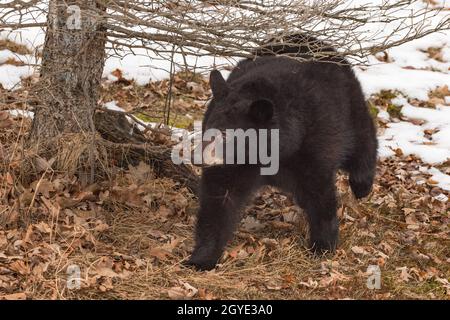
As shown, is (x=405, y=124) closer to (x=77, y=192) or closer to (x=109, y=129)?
(x=109, y=129)

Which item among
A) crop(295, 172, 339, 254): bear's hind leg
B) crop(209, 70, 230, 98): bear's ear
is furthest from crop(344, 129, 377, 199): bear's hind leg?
crop(209, 70, 230, 98): bear's ear

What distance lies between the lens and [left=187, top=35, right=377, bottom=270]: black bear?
5.09 meters

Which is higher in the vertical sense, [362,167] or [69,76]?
[69,76]

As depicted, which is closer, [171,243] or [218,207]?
[218,207]

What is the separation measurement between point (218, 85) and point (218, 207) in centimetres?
83

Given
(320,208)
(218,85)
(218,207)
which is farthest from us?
(320,208)

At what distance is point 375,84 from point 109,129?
14.4 ft

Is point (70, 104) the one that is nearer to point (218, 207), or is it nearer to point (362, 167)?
point (218, 207)

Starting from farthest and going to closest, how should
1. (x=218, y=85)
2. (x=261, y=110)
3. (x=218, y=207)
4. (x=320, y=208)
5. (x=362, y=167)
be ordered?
1. (x=362, y=167)
2. (x=320, y=208)
3. (x=218, y=207)
4. (x=218, y=85)
5. (x=261, y=110)

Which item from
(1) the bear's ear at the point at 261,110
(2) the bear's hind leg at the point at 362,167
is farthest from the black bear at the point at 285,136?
(2) the bear's hind leg at the point at 362,167

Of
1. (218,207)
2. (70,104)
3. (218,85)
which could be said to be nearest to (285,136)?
(218,85)

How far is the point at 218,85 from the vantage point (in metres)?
5.10

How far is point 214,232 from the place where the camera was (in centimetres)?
524
